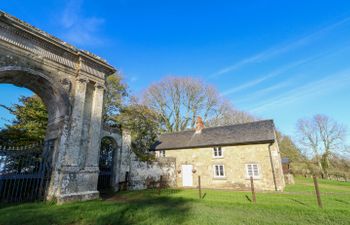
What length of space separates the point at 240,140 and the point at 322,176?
879 inches

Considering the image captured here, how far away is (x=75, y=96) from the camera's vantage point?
9367 mm

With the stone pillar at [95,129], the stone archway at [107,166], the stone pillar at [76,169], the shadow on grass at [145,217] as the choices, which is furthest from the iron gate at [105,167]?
the shadow on grass at [145,217]

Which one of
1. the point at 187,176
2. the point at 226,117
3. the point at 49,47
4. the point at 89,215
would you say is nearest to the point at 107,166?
the point at 89,215

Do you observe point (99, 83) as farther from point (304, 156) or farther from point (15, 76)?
point (304, 156)

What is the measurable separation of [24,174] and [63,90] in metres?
4.09

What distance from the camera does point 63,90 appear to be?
9.10 metres

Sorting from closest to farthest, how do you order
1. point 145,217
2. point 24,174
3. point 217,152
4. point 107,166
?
point 145,217, point 24,174, point 107,166, point 217,152

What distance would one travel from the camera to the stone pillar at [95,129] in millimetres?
9266

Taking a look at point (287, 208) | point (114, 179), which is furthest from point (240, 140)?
point (114, 179)

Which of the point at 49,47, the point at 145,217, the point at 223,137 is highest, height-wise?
the point at 49,47

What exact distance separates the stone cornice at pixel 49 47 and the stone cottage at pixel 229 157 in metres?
11.9

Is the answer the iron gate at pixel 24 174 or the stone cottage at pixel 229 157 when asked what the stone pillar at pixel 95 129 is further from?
the stone cottage at pixel 229 157

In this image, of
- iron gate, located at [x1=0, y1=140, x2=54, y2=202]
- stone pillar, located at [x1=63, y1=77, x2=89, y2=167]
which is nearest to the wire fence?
stone pillar, located at [x1=63, y1=77, x2=89, y2=167]

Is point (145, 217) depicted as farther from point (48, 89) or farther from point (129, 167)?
point (129, 167)
